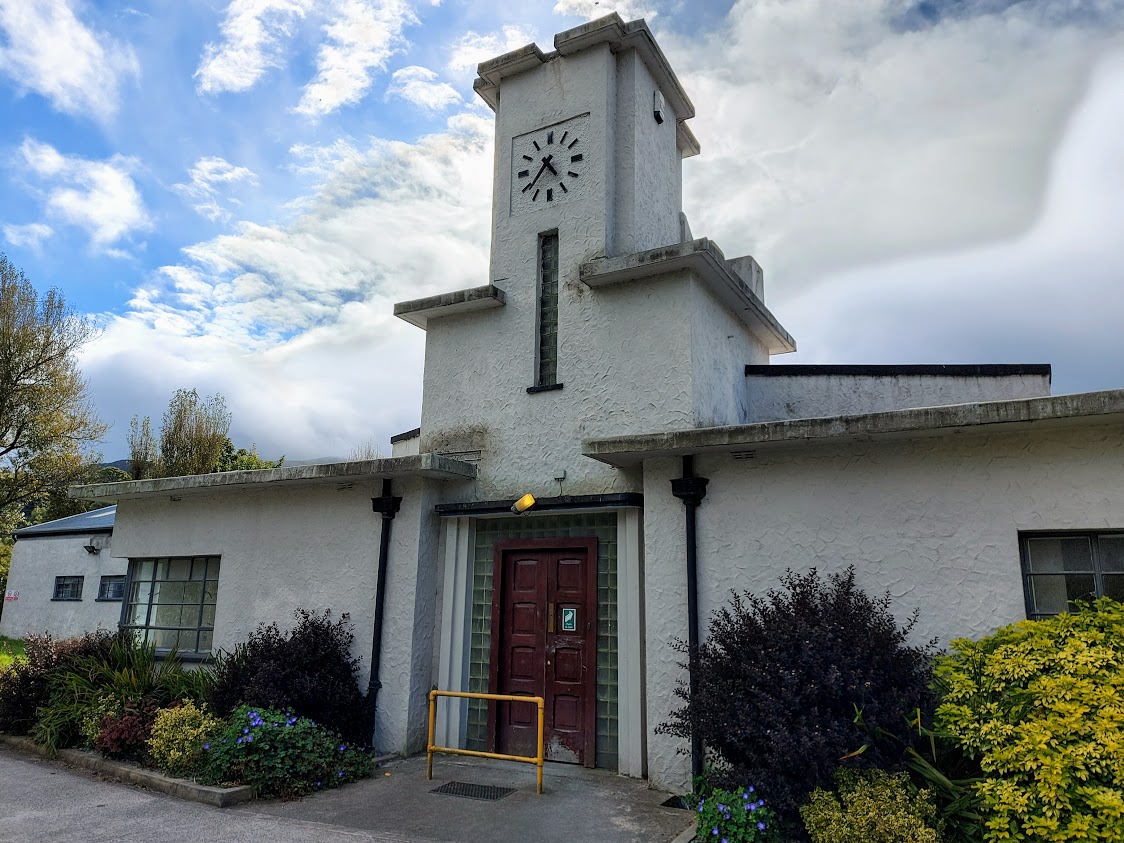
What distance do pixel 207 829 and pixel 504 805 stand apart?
7.63ft

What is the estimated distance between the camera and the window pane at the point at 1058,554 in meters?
5.82

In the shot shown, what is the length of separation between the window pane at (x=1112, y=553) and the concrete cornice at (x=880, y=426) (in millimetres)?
902

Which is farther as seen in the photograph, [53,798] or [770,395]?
[770,395]

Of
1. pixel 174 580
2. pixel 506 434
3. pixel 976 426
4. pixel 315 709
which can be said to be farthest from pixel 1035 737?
pixel 174 580

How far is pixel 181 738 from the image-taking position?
7211mm

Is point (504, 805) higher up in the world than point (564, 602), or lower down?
lower down

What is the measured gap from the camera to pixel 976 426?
578 centimetres

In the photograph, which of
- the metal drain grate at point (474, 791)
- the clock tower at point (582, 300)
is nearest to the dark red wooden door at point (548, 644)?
the clock tower at point (582, 300)

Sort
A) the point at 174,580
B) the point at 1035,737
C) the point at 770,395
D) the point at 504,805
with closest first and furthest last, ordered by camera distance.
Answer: the point at 1035,737, the point at 504,805, the point at 770,395, the point at 174,580

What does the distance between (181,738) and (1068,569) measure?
7906 millimetres

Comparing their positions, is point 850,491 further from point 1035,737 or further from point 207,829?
point 207,829

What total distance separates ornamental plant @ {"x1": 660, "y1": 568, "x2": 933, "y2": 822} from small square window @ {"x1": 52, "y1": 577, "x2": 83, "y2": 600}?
20.0m

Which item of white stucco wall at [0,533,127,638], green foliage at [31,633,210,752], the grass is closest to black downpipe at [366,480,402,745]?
green foliage at [31,633,210,752]

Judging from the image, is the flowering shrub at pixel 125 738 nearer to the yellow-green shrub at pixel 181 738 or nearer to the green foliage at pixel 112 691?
the green foliage at pixel 112 691
